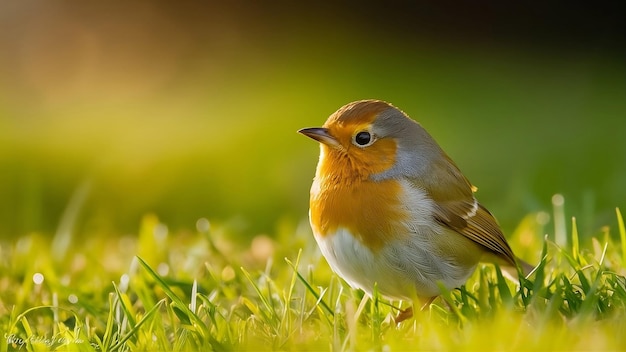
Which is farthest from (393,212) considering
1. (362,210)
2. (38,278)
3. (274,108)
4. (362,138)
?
(274,108)

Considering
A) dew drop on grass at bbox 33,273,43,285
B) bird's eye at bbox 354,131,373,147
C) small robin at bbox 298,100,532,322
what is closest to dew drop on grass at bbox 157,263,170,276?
dew drop on grass at bbox 33,273,43,285

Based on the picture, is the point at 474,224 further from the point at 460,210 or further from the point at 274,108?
the point at 274,108

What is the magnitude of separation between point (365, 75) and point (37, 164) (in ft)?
17.7

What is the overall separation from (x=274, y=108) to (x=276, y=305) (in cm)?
785

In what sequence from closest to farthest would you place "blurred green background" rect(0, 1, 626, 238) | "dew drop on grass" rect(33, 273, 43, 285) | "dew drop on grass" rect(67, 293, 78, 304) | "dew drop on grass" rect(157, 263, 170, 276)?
"dew drop on grass" rect(67, 293, 78, 304), "dew drop on grass" rect(33, 273, 43, 285), "dew drop on grass" rect(157, 263, 170, 276), "blurred green background" rect(0, 1, 626, 238)

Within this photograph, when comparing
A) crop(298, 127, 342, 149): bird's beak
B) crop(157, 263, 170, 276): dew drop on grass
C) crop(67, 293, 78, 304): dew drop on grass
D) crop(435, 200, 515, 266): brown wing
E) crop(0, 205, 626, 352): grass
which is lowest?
crop(67, 293, 78, 304): dew drop on grass

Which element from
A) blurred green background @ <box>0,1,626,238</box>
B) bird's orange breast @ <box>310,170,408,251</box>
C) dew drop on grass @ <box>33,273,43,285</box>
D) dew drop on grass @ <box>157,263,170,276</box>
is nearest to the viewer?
bird's orange breast @ <box>310,170,408,251</box>

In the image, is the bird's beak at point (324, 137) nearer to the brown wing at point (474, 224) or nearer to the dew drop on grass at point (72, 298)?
the brown wing at point (474, 224)

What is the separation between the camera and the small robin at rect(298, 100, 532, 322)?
12.3ft

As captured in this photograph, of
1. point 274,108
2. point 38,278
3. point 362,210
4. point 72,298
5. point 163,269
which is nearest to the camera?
point 362,210

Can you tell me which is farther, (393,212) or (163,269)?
(163,269)

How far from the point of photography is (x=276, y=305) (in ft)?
13.3

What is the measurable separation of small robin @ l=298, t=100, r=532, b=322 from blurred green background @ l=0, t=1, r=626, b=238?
1249mm

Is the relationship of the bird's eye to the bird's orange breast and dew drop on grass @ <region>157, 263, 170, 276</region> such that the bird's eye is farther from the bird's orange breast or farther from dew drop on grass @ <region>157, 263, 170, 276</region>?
dew drop on grass @ <region>157, 263, 170, 276</region>
